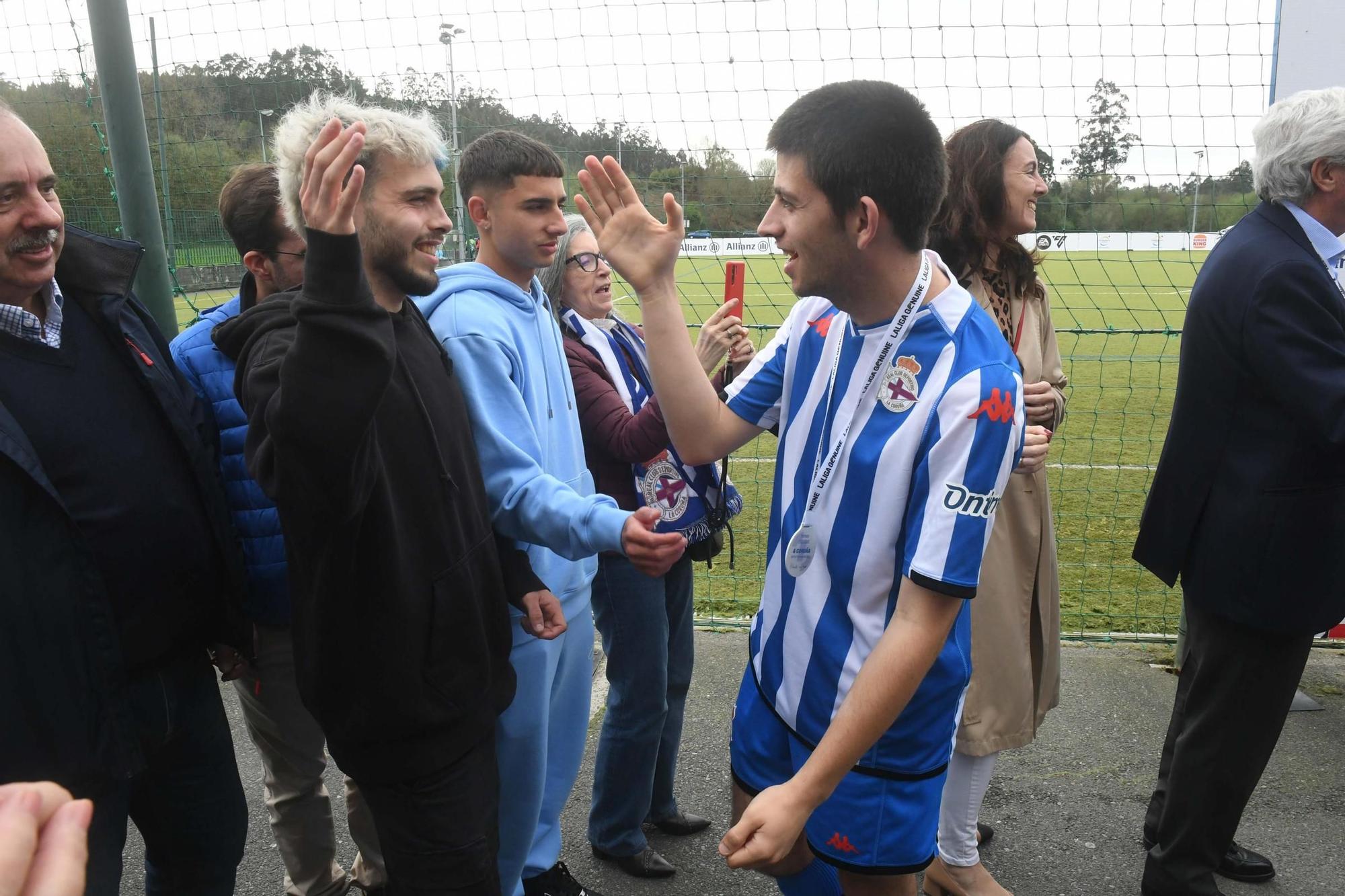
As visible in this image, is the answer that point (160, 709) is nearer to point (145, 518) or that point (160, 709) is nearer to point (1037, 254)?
point (145, 518)

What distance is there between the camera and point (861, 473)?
174 centimetres

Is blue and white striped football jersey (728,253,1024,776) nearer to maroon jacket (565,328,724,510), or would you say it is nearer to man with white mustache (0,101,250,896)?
maroon jacket (565,328,724,510)

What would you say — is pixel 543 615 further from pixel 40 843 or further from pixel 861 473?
pixel 40 843

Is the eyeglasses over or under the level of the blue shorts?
over

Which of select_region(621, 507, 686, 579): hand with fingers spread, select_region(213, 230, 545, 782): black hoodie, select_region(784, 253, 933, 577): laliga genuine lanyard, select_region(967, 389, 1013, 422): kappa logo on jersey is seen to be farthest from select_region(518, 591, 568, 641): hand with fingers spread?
select_region(967, 389, 1013, 422): kappa logo on jersey

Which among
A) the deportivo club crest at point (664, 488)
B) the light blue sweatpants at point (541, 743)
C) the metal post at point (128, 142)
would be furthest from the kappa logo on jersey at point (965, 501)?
the metal post at point (128, 142)

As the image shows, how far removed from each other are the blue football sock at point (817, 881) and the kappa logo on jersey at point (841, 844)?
19 centimetres

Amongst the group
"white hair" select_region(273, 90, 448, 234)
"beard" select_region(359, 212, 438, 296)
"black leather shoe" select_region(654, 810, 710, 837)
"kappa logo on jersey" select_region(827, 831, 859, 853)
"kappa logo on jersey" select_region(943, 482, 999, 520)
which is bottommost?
"black leather shoe" select_region(654, 810, 710, 837)

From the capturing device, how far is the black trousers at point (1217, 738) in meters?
2.51

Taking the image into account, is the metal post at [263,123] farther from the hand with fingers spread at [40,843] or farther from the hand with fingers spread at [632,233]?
the hand with fingers spread at [40,843]

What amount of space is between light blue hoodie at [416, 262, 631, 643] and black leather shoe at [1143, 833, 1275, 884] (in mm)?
2093

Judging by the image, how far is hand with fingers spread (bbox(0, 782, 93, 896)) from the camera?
728mm

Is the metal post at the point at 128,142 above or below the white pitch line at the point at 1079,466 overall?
above

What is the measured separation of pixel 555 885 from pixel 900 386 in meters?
1.76
